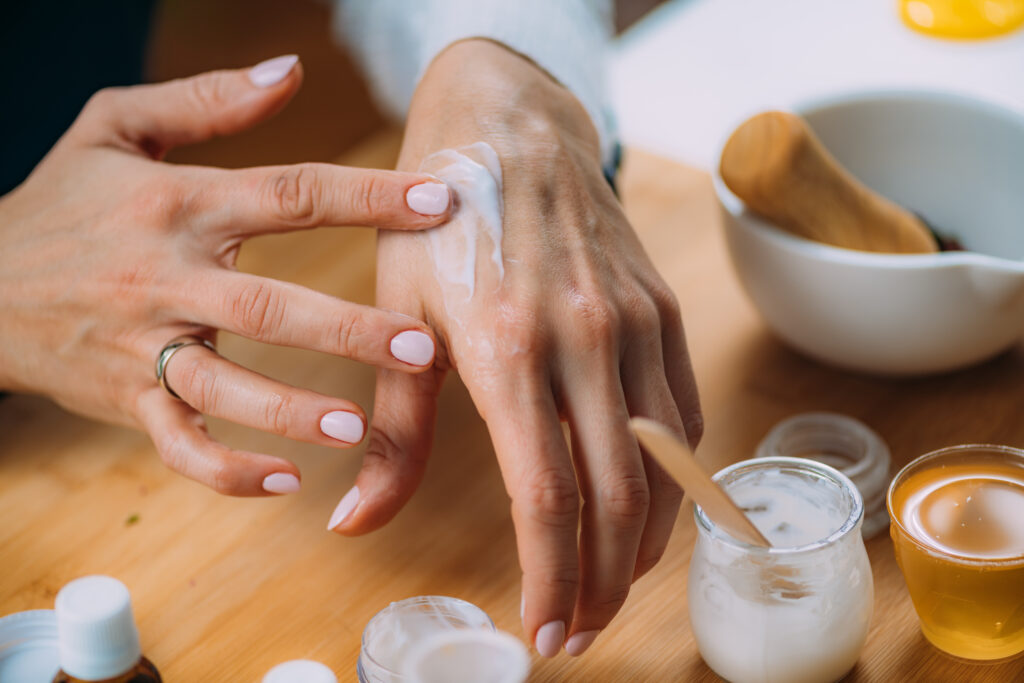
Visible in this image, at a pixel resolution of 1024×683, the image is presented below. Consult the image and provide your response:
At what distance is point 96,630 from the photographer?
0.60m

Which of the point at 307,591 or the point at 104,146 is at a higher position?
the point at 104,146

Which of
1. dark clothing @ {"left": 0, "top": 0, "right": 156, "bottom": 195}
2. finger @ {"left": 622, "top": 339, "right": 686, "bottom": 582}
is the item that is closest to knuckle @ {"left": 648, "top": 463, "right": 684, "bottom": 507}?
finger @ {"left": 622, "top": 339, "right": 686, "bottom": 582}

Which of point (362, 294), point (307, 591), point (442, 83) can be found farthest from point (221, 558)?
point (442, 83)

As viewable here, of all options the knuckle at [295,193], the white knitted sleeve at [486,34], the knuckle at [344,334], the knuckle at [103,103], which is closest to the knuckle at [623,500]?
the knuckle at [344,334]

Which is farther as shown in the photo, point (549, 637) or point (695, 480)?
point (549, 637)

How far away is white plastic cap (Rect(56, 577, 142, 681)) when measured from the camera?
59cm

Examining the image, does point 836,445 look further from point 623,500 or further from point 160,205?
point 160,205

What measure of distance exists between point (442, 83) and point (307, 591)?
453mm

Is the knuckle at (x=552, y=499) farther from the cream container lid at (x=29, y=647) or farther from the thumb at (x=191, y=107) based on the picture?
the thumb at (x=191, y=107)

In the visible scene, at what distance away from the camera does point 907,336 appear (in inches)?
32.9

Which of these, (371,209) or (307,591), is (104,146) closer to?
(371,209)

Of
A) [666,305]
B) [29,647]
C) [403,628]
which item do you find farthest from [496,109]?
[29,647]

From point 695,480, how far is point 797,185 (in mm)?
379

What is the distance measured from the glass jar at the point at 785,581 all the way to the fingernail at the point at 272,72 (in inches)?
20.9
